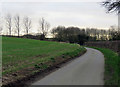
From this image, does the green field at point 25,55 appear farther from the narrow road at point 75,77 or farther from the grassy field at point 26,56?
the narrow road at point 75,77

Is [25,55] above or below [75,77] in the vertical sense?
above

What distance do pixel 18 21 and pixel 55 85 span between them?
81.3 meters

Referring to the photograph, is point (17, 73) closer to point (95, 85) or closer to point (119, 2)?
point (95, 85)

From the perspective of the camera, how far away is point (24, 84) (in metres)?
7.01

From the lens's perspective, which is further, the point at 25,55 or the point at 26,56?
the point at 25,55

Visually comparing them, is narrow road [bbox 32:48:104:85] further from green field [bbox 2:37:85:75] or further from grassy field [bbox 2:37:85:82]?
green field [bbox 2:37:85:75]

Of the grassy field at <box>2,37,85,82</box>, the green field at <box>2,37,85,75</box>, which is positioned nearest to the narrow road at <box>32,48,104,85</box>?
the grassy field at <box>2,37,85,82</box>

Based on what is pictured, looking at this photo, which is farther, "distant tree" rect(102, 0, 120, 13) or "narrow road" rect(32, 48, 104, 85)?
"distant tree" rect(102, 0, 120, 13)

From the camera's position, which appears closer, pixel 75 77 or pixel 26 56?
pixel 75 77

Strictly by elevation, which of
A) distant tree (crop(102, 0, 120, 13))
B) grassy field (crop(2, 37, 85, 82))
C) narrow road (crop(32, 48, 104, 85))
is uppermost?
distant tree (crop(102, 0, 120, 13))

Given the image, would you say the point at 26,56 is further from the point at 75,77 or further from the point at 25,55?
the point at 75,77

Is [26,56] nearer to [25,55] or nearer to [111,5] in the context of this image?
[25,55]

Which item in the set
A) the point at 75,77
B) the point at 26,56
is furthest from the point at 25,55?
the point at 75,77

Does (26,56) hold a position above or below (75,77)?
above
